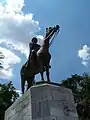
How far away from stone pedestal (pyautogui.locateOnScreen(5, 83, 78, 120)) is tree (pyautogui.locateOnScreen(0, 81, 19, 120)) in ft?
83.7

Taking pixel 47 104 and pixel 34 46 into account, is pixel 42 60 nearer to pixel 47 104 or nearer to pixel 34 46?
pixel 34 46

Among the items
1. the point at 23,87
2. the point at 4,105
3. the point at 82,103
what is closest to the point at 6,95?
the point at 4,105

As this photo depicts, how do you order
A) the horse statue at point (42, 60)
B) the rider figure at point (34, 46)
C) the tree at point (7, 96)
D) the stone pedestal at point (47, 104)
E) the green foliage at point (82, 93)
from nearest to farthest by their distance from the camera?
the stone pedestal at point (47, 104) → the horse statue at point (42, 60) → the rider figure at point (34, 46) → the green foliage at point (82, 93) → the tree at point (7, 96)

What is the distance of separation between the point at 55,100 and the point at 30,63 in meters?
2.68

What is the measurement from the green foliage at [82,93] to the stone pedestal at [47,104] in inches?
575

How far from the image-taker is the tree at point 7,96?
39.7 meters

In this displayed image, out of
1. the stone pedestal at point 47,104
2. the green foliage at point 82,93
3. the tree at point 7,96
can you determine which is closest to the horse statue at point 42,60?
the stone pedestal at point 47,104

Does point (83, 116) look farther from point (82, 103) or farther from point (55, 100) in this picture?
point (55, 100)

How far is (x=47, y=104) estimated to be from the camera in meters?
12.9

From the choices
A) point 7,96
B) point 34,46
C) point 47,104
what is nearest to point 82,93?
point 7,96

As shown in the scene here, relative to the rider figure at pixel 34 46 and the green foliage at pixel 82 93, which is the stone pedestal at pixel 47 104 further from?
the green foliage at pixel 82 93

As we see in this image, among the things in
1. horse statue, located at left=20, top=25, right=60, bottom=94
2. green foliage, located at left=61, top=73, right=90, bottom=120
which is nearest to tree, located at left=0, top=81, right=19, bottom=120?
green foliage, located at left=61, top=73, right=90, bottom=120

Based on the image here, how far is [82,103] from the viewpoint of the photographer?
38500 mm

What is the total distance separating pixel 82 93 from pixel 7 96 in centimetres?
993
